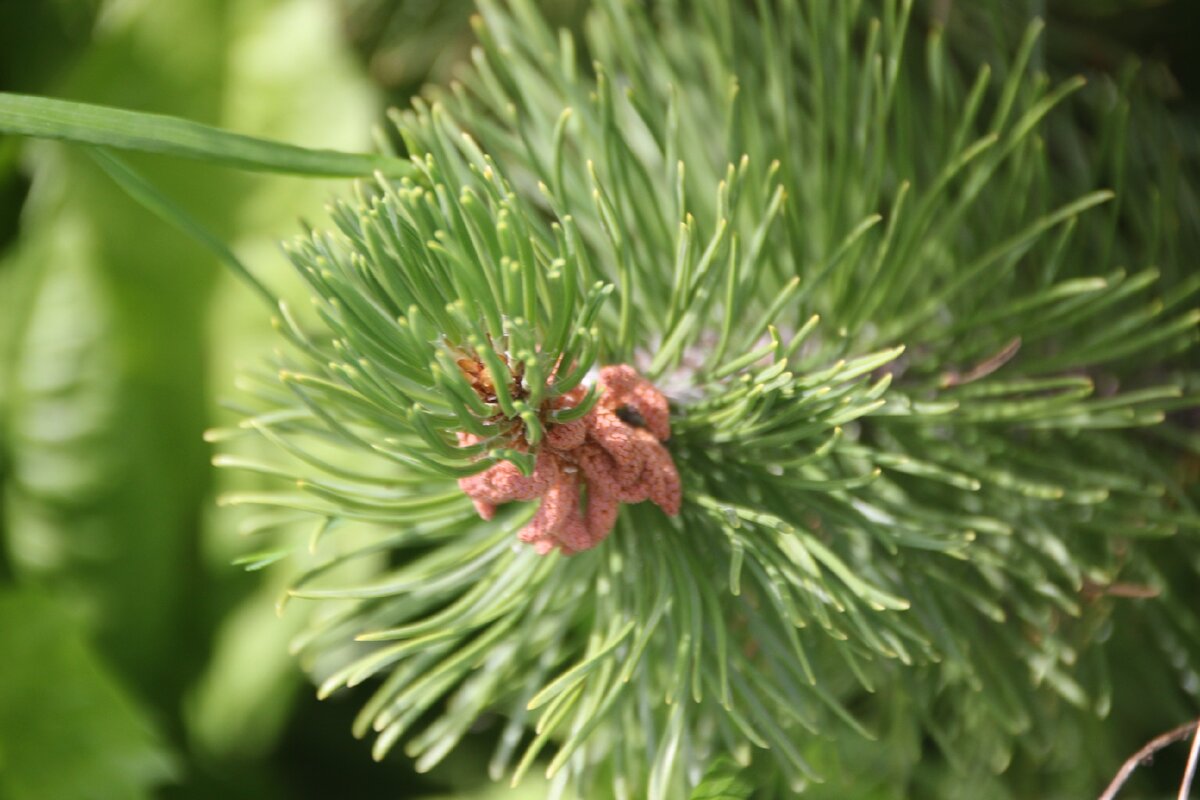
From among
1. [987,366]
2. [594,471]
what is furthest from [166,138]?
[987,366]

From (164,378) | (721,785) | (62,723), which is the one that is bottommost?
(721,785)

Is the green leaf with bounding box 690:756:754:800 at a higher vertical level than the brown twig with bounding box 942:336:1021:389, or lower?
lower

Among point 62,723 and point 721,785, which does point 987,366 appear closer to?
point 721,785

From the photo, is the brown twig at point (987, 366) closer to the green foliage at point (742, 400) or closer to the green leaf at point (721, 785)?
the green foliage at point (742, 400)

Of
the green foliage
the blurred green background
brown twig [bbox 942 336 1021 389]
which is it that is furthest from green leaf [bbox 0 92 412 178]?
the blurred green background

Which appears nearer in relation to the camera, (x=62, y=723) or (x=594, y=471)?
(x=594, y=471)

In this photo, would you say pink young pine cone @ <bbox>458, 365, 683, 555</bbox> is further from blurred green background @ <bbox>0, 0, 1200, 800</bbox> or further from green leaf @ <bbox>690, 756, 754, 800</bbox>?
A: blurred green background @ <bbox>0, 0, 1200, 800</bbox>
